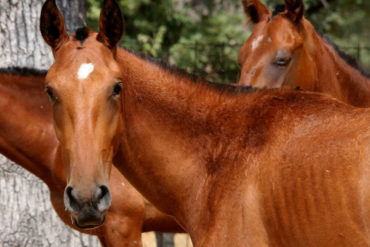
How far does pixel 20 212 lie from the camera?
5.18 metres

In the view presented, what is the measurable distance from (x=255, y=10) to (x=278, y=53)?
65 centimetres

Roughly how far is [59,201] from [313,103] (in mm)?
2238

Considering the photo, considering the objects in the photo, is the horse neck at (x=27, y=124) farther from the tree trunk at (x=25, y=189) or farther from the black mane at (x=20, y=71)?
the tree trunk at (x=25, y=189)

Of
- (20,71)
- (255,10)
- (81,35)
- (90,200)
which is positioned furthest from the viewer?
(255,10)

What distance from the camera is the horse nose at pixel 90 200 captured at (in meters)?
2.64

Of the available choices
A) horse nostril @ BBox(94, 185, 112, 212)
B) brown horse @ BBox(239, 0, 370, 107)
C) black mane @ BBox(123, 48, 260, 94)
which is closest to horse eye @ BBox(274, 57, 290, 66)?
brown horse @ BBox(239, 0, 370, 107)

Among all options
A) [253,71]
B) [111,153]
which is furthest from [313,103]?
[253,71]

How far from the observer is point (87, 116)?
273cm

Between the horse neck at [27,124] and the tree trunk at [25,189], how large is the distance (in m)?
0.78

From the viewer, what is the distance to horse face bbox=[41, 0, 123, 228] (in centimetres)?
267

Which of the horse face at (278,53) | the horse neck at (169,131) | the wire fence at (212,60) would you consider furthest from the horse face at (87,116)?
the wire fence at (212,60)

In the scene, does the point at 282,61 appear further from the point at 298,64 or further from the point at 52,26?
the point at 52,26

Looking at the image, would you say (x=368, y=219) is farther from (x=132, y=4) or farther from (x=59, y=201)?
(x=132, y=4)

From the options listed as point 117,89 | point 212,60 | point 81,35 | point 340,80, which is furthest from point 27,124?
point 212,60
